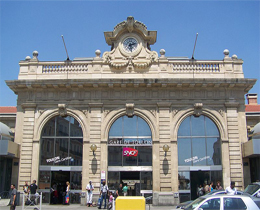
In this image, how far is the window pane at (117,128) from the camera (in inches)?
990

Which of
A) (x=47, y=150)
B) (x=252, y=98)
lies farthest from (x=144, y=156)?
(x=252, y=98)

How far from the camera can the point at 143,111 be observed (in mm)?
25250

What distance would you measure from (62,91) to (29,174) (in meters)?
6.97

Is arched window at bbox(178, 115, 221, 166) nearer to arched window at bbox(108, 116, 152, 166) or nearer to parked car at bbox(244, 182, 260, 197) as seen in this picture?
arched window at bbox(108, 116, 152, 166)

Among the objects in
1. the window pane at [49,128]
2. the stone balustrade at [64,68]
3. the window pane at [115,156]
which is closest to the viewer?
the window pane at [115,156]

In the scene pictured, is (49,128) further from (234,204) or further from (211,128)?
(234,204)

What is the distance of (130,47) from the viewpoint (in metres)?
26.9

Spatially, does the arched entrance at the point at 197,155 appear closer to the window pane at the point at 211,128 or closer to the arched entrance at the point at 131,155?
the window pane at the point at 211,128

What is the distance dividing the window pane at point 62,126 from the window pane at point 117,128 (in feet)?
11.6

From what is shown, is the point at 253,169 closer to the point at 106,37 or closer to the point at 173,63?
the point at 173,63

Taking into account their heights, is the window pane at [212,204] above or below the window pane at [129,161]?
below

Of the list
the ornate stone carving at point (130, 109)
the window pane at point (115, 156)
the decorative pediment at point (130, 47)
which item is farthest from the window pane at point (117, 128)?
the decorative pediment at point (130, 47)

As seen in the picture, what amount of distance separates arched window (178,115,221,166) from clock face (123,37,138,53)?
24.4ft

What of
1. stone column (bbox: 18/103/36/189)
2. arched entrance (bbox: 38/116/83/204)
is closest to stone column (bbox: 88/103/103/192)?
arched entrance (bbox: 38/116/83/204)
